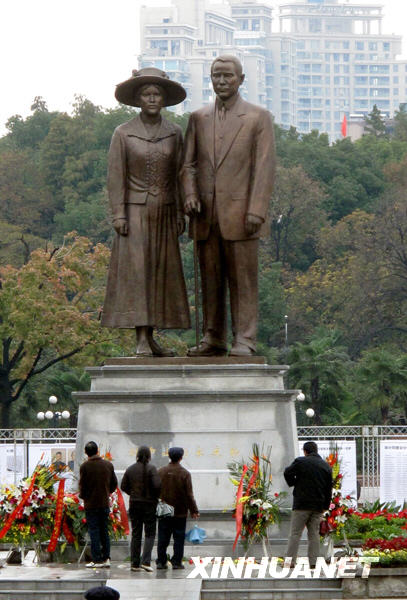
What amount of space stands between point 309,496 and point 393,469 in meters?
9.53

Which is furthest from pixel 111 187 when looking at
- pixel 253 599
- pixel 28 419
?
pixel 28 419

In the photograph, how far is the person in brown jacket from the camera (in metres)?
15.0

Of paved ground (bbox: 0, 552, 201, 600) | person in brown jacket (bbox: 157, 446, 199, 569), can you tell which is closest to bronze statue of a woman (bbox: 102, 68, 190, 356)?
person in brown jacket (bbox: 157, 446, 199, 569)

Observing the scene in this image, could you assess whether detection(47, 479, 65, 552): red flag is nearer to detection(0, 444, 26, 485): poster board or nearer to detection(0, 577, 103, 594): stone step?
detection(0, 577, 103, 594): stone step

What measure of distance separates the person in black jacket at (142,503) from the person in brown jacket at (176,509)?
130mm

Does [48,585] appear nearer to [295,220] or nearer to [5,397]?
[5,397]

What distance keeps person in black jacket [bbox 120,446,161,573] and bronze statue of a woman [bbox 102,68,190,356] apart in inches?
105

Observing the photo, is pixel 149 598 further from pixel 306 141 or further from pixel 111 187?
pixel 306 141

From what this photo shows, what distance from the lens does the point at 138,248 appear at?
1758 centimetres

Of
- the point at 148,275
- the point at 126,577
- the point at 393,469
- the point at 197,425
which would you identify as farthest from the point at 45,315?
the point at 126,577

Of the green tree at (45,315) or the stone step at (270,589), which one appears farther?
the green tree at (45,315)

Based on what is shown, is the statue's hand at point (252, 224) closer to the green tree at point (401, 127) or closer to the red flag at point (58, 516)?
the red flag at point (58, 516)

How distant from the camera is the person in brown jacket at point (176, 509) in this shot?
592 inches

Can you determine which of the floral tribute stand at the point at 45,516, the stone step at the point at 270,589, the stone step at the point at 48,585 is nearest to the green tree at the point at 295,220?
the floral tribute stand at the point at 45,516
